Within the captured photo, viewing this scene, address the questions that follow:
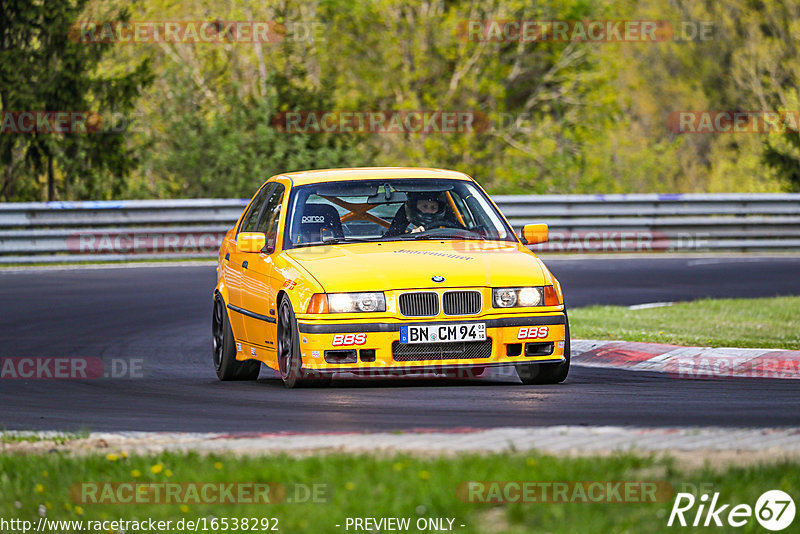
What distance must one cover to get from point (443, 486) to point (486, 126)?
2794cm

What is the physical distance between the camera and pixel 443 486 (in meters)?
5.40

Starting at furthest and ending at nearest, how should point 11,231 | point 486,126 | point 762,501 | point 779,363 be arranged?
point 486,126 → point 11,231 → point 779,363 → point 762,501

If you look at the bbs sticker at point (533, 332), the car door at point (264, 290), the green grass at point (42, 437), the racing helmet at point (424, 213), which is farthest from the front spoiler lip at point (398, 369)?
the green grass at point (42, 437)

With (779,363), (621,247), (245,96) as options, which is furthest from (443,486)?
(245,96)

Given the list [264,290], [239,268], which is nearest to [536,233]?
[264,290]

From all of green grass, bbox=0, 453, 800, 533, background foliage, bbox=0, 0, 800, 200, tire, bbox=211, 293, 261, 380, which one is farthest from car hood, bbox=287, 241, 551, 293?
background foliage, bbox=0, 0, 800, 200

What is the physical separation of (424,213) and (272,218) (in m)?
1.25

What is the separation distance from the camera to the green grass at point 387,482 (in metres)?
4.99

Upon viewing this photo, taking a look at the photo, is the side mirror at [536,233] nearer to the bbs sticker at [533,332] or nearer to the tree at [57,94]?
the bbs sticker at [533,332]

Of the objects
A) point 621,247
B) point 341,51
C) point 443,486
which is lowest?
point 621,247

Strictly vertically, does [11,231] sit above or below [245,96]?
below

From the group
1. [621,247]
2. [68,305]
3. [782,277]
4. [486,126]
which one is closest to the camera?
[68,305]

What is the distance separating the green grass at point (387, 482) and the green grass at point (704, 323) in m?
6.30

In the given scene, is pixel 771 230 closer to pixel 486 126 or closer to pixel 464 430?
pixel 486 126
